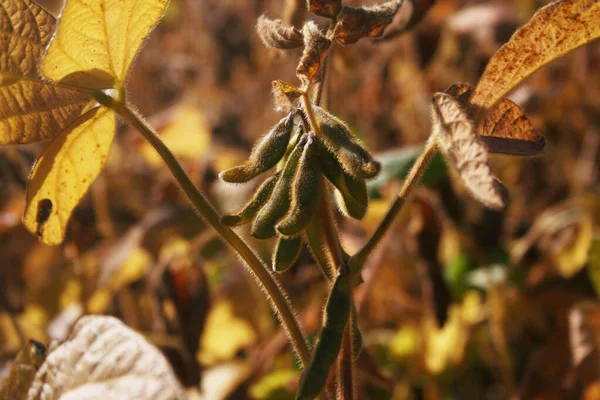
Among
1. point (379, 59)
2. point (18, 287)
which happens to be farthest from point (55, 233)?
point (379, 59)

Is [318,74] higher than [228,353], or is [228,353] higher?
[318,74]

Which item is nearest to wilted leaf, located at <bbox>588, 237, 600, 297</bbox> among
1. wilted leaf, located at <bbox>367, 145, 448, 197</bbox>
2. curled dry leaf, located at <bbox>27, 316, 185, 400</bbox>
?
wilted leaf, located at <bbox>367, 145, 448, 197</bbox>

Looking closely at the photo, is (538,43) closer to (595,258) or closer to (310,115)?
(310,115)

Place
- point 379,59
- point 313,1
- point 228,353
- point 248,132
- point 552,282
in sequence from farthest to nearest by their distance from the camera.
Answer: point 248,132 < point 379,59 < point 228,353 < point 552,282 < point 313,1

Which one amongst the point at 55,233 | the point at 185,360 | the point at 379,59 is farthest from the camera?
the point at 379,59

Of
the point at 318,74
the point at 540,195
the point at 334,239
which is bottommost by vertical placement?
the point at 540,195

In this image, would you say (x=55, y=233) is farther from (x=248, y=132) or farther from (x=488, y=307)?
(x=248, y=132)

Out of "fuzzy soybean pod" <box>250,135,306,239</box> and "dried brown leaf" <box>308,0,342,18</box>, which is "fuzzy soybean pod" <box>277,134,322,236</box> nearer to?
"fuzzy soybean pod" <box>250,135,306,239</box>
